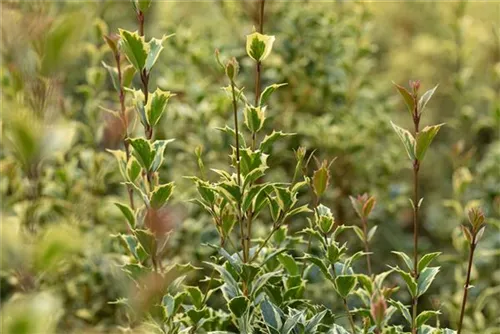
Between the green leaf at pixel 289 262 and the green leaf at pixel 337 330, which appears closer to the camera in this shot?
the green leaf at pixel 337 330

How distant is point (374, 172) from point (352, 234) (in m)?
0.31

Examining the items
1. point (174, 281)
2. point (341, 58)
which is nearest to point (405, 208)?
point (341, 58)

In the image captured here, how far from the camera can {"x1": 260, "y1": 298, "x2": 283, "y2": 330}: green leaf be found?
146 cm

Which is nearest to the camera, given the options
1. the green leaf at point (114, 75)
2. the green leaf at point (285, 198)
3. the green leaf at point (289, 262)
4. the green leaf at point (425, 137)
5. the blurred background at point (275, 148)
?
the green leaf at point (425, 137)

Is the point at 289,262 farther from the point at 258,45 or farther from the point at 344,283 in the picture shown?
the point at 258,45

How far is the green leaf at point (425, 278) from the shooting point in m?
1.50

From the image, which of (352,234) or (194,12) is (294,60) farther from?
(194,12)

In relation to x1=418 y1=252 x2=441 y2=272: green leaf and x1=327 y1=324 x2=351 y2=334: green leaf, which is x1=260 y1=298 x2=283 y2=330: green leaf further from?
x1=418 y1=252 x2=441 y2=272: green leaf

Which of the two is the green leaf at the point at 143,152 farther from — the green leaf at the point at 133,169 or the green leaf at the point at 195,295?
the green leaf at the point at 195,295

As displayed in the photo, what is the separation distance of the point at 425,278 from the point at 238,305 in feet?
1.21

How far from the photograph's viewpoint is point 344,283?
4.83 ft

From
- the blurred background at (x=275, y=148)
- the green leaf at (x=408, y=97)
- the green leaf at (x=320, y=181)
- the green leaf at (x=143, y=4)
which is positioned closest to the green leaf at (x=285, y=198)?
the green leaf at (x=320, y=181)

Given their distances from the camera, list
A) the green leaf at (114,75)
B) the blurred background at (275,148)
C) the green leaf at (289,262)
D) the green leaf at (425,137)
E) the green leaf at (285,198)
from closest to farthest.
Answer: the green leaf at (425,137)
the green leaf at (285,198)
the green leaf at (289,262)
the green leaf at (114,75)
the blurred background at (275,148)

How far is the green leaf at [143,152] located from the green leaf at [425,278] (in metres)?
0.57
